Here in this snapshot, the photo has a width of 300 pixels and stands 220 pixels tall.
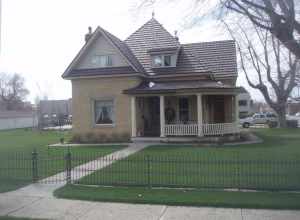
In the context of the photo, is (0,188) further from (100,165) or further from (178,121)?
(178,121)

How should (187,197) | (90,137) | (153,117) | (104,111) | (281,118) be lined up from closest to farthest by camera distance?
(187,197)
(90,137)
(104,111)
(153,117)
(281,118)

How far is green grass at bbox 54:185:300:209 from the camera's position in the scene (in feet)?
26.9

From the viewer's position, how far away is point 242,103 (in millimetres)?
67625

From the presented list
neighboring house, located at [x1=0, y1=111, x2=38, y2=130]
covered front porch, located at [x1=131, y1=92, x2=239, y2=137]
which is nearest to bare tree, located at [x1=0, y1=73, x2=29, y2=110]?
neighboring house, located at [x1=0, y1=111, x2=38, y2=130]

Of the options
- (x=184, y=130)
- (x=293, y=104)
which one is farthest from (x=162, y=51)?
(x=293, y=104)

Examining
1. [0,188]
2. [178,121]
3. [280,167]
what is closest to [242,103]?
[178,121]

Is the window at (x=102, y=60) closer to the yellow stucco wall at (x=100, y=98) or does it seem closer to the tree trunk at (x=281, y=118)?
the yellow stucco wall at (x=100, y=98)

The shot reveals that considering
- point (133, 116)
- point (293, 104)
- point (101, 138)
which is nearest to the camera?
point (133, 116)

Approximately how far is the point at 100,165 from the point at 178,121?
469 inches

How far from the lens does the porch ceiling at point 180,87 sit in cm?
2175

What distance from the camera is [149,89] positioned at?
22.9 meters

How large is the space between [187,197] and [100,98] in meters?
16.6

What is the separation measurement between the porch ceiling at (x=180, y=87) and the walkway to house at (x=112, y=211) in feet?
46.3

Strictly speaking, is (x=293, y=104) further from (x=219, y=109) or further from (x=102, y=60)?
(x=102, y=60)
